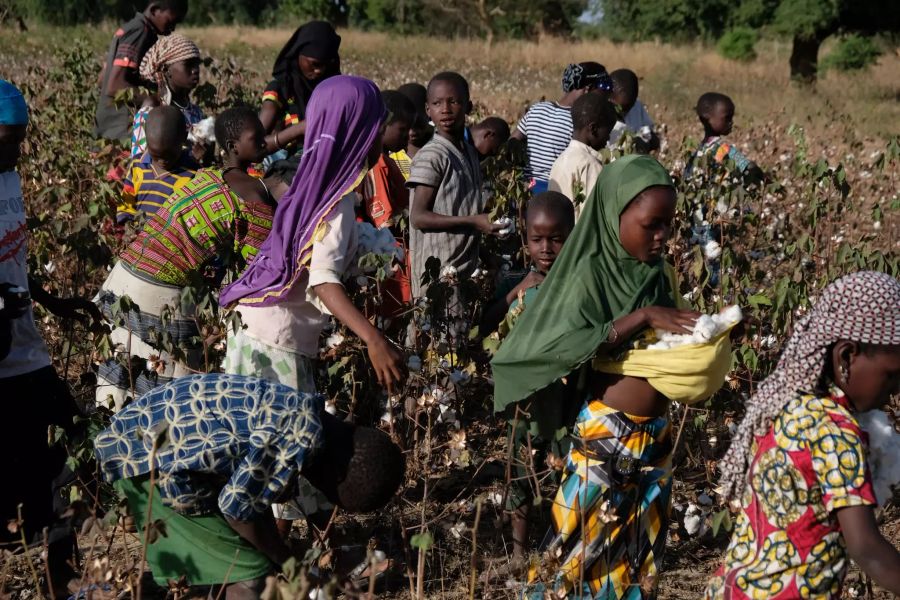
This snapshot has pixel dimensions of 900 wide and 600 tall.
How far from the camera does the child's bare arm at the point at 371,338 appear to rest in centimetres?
283

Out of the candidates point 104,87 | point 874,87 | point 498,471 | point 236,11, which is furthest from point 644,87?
point 236,11

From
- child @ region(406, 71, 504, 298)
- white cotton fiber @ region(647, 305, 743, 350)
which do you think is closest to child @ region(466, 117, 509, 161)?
child @ region(406, 71, 504, 298)

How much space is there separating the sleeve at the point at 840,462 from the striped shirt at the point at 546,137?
11.6 ft

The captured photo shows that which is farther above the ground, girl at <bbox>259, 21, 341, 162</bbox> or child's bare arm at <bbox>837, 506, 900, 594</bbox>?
girl at <bbox>259, 21, 341, 162</bbox>

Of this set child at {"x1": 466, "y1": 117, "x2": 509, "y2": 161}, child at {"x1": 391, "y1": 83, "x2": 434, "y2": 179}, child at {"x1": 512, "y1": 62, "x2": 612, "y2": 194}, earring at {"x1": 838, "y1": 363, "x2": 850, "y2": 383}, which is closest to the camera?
earring at {"x1": 838, "y1": 363, "x2": 850, "y2": 383}

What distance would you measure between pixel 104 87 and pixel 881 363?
510 cm

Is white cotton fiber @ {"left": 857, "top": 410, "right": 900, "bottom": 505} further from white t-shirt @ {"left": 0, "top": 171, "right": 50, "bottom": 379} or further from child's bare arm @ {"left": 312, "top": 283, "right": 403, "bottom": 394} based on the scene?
white t-shirt @ {"left": 0, "top": 171, "right": 50, "bottom": 379}

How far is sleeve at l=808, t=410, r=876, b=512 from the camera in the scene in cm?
204

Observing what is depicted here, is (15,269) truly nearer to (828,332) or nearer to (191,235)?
(191,235)

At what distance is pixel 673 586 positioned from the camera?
3.64 meters

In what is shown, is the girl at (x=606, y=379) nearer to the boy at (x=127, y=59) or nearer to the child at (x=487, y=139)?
the child at (x=487, y=139)

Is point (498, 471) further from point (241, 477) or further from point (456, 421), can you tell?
point (241, 477)

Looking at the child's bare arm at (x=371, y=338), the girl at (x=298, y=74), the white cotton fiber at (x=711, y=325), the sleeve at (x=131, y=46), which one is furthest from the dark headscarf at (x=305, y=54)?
the white cotton fiber at (x=711, y=325)

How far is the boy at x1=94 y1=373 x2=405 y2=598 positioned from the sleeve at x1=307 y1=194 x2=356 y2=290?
48cm
